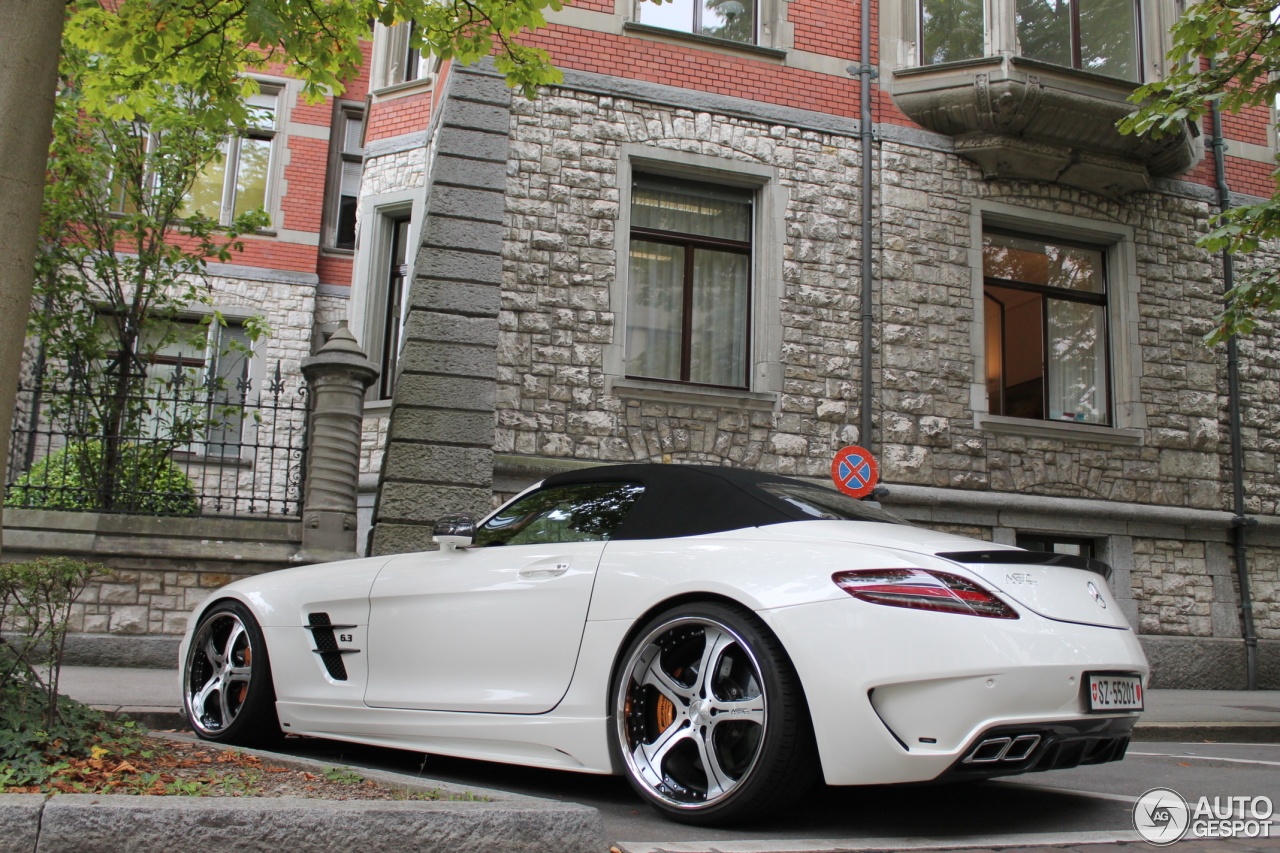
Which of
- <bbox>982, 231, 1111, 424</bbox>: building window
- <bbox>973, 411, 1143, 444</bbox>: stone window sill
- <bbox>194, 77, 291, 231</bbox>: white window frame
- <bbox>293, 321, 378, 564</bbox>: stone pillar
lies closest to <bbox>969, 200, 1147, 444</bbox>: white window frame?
<bbox>973, 411, 1143, 444</bbox>: stone window sill

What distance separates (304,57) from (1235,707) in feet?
32.6

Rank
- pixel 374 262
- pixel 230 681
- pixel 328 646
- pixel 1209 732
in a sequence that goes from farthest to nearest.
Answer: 1. pixel 374 262
2. pixel 1209 732
3. pixel 230 681
4. pixel 328 646

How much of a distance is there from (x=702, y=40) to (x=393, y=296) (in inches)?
206

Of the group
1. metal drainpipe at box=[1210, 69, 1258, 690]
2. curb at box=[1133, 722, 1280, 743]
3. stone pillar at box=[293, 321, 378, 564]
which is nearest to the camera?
curb at box=[1133, 722, 1280, 743]

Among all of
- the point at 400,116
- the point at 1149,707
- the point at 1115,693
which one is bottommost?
the point at 1149,707

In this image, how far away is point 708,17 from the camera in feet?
40.2

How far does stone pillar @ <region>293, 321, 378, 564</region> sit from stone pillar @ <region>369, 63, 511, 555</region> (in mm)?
379

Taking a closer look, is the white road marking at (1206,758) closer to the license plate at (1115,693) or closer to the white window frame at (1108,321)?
the license plate at (1115,693)

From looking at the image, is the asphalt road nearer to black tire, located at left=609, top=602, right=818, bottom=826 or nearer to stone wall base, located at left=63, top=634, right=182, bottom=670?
black tire, located at left=609, top=602, right=818, bottom=826

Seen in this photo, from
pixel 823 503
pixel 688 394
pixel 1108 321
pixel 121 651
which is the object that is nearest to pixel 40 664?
pixel 823 503

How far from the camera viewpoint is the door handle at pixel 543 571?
401cm

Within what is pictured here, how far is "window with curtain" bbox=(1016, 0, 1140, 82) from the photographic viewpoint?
12812mm

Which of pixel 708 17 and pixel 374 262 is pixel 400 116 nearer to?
pixel 374 262

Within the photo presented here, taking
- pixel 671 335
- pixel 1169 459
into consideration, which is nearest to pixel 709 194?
pixel 671 335
